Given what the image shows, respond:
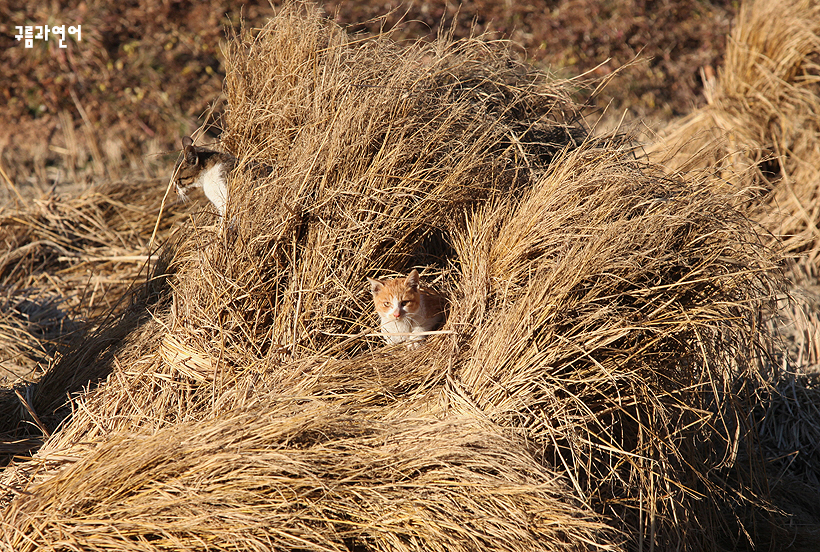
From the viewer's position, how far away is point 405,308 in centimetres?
304

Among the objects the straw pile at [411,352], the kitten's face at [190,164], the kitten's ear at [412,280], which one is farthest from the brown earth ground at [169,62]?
the kitten's ear at [412,280]

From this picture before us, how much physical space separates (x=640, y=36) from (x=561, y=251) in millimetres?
8177

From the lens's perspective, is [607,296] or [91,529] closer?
[91,529]

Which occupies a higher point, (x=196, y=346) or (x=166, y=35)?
(x=166, y=35)

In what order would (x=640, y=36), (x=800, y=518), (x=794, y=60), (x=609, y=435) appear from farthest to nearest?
(x=640, y=36) → (x=794, y=60) → (x=800, y=518) → (x=609, y=435)

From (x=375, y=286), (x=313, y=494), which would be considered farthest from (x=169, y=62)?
(x=313, y=494)

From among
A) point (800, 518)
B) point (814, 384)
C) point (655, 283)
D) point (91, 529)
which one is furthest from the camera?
point (814, 384)

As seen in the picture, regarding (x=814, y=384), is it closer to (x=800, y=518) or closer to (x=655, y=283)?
(x=800, y=518)

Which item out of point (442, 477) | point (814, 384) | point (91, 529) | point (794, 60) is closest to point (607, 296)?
point (442, 477)

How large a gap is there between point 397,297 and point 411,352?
0.88ft

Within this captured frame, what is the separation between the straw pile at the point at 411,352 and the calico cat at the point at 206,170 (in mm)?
181

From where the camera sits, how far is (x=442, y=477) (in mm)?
2492

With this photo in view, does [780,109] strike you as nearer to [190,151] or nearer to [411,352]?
[411,352]

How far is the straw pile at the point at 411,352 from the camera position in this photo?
8.07 feet
